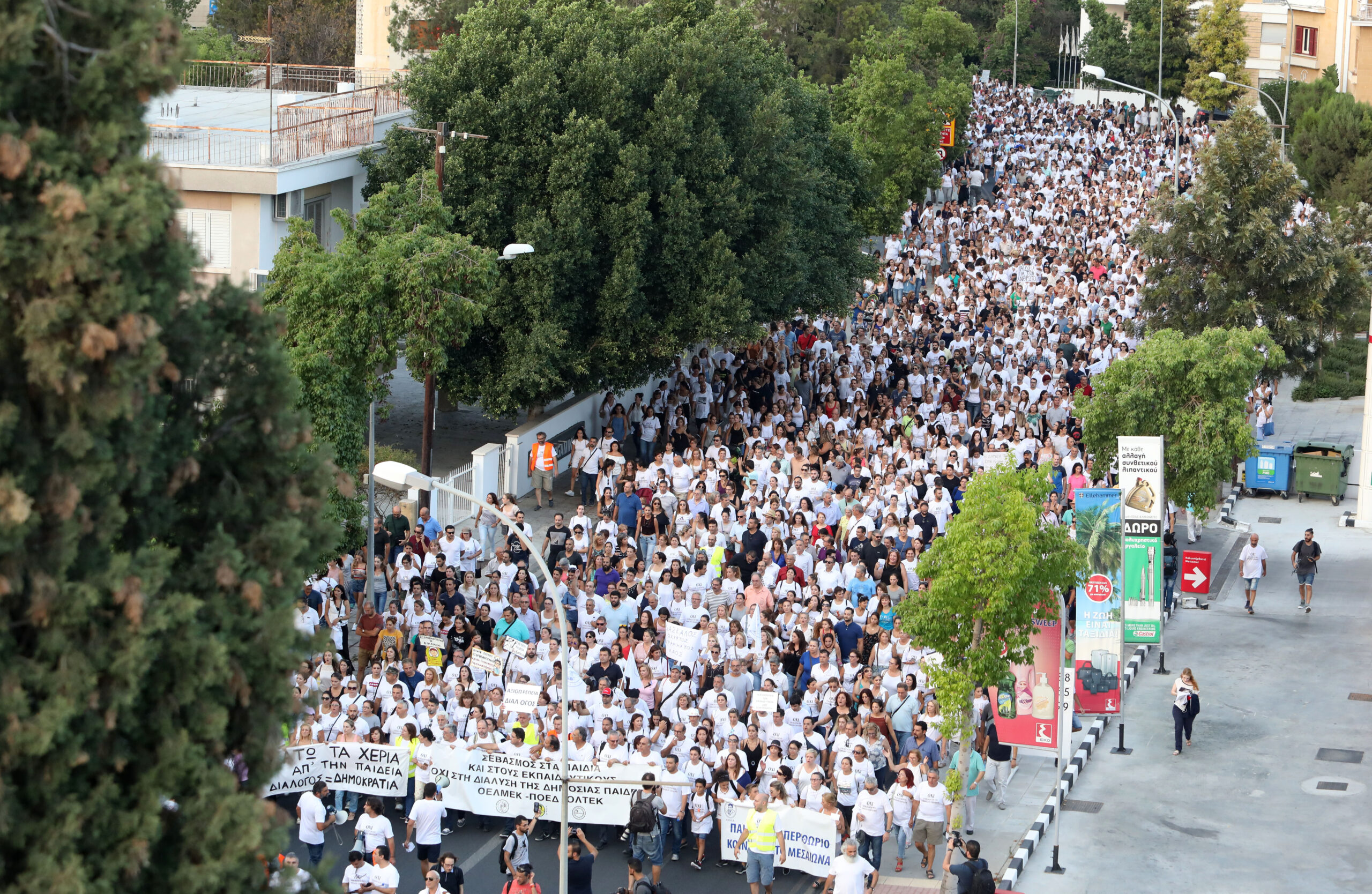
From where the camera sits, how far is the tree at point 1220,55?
73.4 metres

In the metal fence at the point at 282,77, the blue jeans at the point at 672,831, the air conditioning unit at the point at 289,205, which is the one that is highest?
the metal fence at the point at 282,77

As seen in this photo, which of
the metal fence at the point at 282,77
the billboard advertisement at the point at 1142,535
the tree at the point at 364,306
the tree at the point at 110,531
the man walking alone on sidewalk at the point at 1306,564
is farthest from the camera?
the metal fence at the point at 282,77

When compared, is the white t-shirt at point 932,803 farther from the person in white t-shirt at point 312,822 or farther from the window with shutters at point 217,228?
the window with shutters at point 217,228

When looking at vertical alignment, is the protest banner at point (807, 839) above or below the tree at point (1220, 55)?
below

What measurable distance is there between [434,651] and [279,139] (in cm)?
1486

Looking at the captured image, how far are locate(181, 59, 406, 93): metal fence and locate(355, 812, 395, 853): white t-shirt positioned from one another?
99.7 ft

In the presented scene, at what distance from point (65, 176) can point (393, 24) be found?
3971 cm

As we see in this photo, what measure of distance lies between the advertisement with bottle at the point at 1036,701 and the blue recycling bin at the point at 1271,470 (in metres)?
13.8

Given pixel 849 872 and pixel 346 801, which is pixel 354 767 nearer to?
pixel 346 801

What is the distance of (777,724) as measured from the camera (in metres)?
18.6

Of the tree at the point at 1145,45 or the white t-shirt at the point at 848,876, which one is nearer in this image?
the white t-shirt at the point at 848,876

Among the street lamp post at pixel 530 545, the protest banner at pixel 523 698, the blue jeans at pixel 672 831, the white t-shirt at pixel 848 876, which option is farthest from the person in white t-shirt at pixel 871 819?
the protest banner at pixel 523 698

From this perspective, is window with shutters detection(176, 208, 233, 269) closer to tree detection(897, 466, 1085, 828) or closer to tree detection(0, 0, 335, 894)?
tree detection(897, 466, 1085, 828)

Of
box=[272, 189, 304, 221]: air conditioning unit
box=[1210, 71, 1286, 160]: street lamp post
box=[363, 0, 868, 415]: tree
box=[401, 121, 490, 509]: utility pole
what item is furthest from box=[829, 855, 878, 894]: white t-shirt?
box=[1210, 71, 1286, 160]: street lamp post
